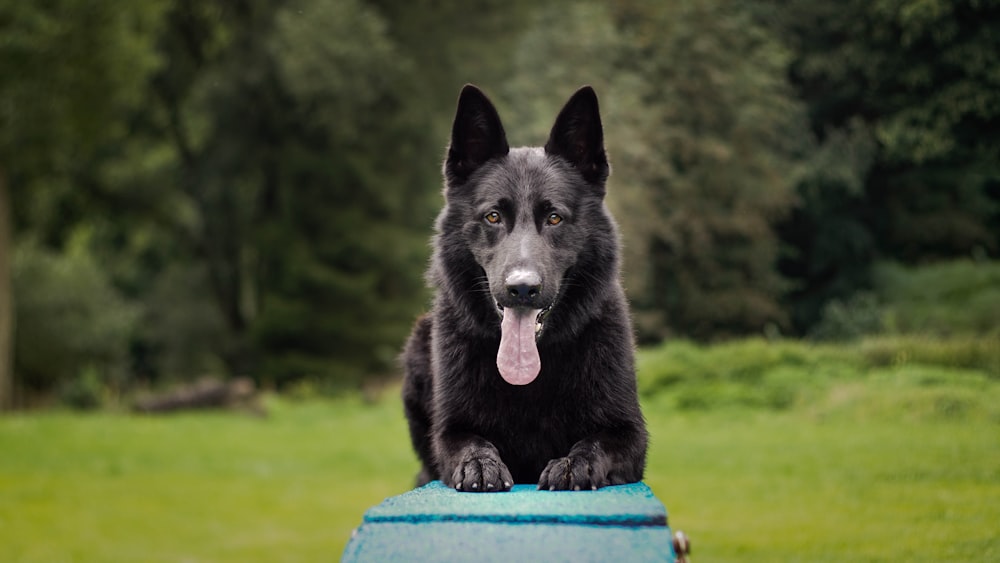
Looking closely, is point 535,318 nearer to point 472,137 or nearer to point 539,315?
point 539,315

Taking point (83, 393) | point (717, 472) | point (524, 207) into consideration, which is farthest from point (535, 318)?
point (83, 393)

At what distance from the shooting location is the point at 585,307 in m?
4.02

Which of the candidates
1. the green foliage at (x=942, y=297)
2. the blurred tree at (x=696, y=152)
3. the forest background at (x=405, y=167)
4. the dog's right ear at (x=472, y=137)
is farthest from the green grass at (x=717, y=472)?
the dog's right ear at (x=472, y=137)

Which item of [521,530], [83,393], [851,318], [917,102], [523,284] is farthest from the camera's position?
[83,393]

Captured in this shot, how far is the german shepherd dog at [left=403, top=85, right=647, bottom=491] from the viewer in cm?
384

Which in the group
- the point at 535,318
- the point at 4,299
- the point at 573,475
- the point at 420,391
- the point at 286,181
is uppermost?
the point at 286,181

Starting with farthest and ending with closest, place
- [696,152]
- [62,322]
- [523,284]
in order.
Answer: [62,322] → [696,152] → [523,284]

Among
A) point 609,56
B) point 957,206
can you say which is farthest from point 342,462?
point 957,206

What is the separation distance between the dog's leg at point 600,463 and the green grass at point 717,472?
494 mm

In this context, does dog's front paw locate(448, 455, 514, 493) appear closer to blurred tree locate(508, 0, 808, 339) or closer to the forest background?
the forest background

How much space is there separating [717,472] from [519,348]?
605 centimetres

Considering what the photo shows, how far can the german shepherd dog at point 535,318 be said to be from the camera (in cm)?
384

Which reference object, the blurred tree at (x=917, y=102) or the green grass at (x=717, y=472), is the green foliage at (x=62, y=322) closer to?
the green grass at (x=717, y=472)

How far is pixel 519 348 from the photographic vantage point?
3.71 metres
